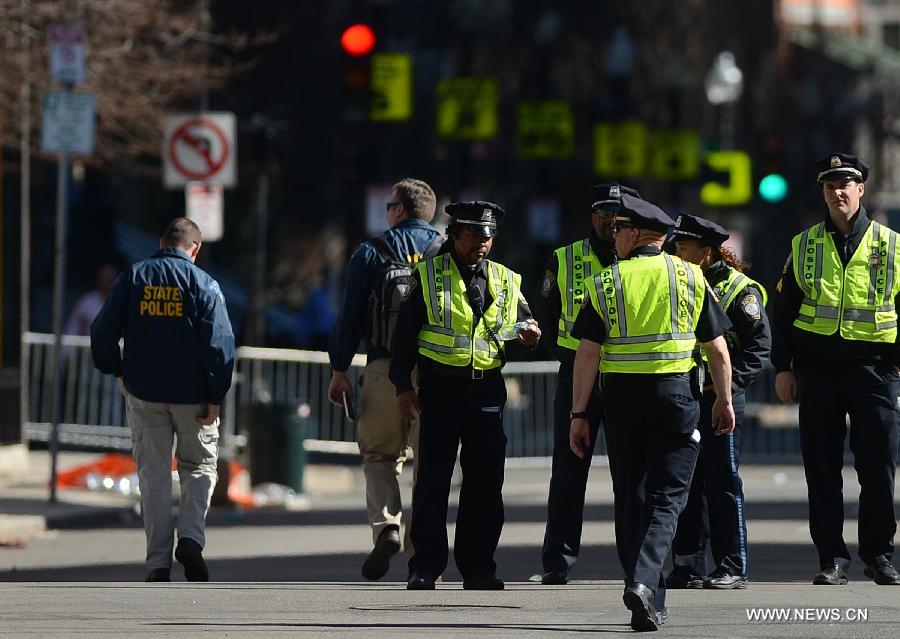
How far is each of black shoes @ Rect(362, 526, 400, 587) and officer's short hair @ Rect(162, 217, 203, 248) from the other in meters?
1.91

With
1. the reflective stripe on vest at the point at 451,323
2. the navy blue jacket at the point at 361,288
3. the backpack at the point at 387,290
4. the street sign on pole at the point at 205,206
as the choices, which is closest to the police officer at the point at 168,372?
the navy blue jacket at the point at 361,288

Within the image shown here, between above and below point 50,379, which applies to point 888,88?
above

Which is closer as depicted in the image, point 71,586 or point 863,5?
point 71,586

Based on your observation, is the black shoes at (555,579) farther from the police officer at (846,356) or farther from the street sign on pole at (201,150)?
the street sign on pole at (201,150)

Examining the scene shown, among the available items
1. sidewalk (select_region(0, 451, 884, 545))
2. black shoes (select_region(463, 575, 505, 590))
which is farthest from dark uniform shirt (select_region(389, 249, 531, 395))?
sidewalk (select_region(0, 451, 884, 545))

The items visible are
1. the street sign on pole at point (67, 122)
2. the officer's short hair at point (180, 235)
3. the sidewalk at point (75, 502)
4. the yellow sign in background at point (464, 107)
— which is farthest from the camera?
the yellow sign in background at point (464, 107)

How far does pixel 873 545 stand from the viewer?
1093 centimetres

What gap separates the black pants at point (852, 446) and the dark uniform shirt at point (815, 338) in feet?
0.19

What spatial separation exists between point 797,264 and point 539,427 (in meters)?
11.6

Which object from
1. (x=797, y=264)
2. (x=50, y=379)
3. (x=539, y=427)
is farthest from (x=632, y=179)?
(x=797, y=264)

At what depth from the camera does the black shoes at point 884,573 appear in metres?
10.8

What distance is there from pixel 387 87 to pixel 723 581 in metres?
10.1

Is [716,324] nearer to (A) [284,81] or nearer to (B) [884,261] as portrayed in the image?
(B) [884,261]

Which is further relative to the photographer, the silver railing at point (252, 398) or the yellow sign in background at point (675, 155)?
the yellow sign in background at point (675, 155)
